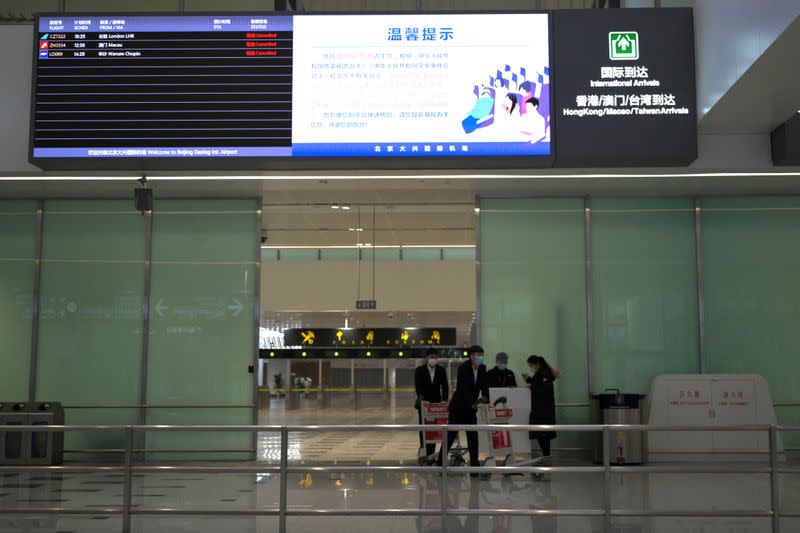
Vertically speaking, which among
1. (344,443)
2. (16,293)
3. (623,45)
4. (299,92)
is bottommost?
(344,443)

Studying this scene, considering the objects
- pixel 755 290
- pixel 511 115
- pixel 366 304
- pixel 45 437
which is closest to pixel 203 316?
pixel 45 437

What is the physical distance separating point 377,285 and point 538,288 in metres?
9.47

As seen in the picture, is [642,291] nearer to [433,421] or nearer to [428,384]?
[428,384]

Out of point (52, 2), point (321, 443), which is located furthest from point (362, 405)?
point (52, 2)

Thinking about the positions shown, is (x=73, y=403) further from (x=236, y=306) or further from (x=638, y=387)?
(x=638, y=387)

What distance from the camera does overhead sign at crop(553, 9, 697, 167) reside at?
10.1 meters

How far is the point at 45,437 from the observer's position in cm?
1216

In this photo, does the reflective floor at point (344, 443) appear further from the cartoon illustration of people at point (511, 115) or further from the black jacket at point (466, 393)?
the cartoon illustration of people at point (511, 115)

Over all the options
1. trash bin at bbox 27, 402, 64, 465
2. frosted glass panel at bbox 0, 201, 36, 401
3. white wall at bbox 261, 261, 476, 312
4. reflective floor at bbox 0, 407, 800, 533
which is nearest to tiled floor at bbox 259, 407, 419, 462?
reflective floor at bbox 0, 407, 800, 533

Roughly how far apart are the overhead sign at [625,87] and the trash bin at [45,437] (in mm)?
7448

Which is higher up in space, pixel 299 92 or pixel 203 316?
pixel 299 92

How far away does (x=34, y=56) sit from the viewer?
10336 millimetres

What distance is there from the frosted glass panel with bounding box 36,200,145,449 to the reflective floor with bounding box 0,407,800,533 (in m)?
1.56

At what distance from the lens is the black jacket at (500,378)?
11.5 meters
